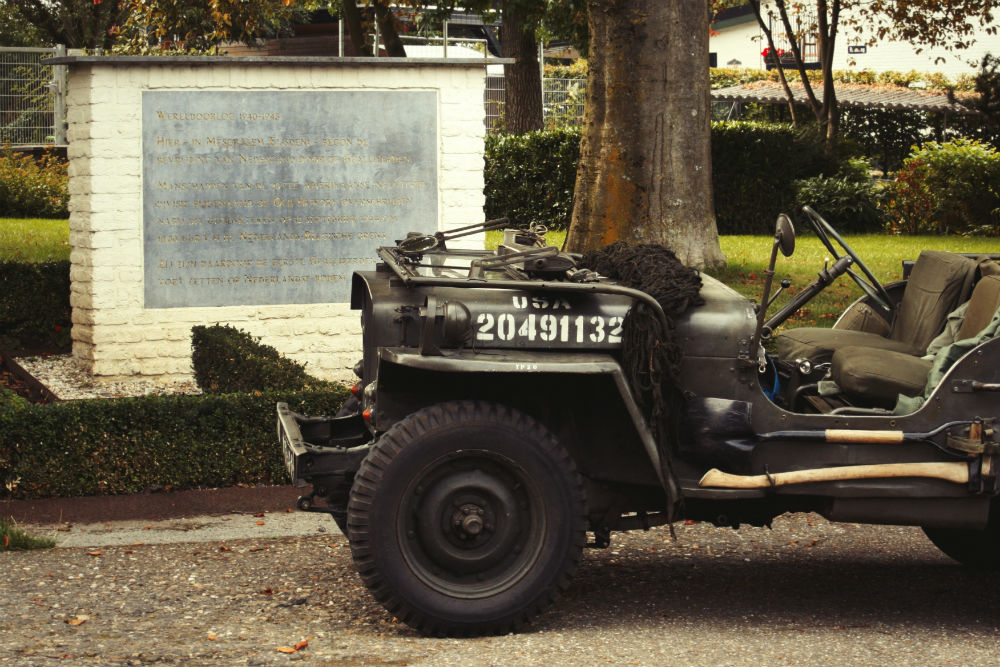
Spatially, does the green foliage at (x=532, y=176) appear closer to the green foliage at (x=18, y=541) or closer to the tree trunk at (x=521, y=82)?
the tree trunk at (x=521, y=82)

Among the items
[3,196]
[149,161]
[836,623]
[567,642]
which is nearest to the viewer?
[567,642]

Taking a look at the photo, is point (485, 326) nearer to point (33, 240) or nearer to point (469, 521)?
point (469, 521)

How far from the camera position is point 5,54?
21.3 metres

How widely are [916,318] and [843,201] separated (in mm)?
14584

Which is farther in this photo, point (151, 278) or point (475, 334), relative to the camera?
point (151, 278)

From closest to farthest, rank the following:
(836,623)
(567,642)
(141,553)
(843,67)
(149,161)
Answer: (567,642), (836,623), (141,553), (149,161), (843,67)

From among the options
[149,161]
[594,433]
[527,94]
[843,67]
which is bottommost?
[594,433]

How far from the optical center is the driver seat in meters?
5.66

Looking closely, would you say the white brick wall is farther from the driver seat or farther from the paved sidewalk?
the driver seat

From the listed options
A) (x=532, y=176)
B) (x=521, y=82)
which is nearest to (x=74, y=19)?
(x=521, y=82)

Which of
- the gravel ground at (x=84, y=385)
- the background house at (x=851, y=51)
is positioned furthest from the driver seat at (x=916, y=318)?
the background house at (x=851, y=51)

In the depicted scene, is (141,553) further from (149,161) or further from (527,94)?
(527,94)

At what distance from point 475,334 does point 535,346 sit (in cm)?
23

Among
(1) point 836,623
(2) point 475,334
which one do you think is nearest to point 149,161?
(2) point 475,334
